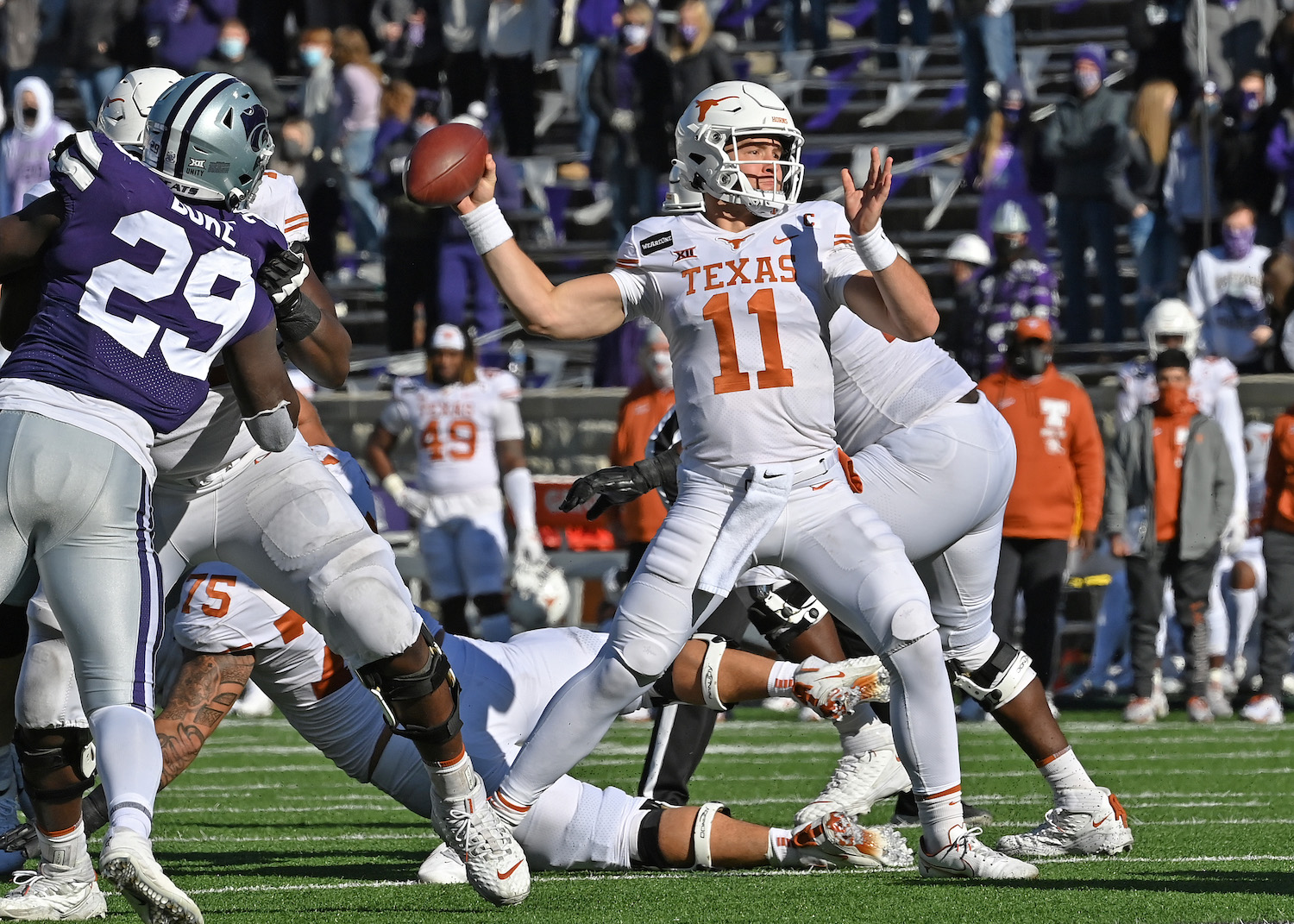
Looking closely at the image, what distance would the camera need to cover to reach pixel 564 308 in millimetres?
4844

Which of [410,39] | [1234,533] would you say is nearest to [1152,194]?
[1234,533]

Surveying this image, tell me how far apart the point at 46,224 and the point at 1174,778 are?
4.67 metres

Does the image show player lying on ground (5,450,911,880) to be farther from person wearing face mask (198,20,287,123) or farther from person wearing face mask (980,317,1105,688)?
person wearing face mask (198,20,287,123)

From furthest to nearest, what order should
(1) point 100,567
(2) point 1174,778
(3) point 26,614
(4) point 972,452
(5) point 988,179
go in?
(5) point 988,179 < (2) point 1174,778 < (4) point 972,452 < (3) point 26,614 < (1) point 100,567

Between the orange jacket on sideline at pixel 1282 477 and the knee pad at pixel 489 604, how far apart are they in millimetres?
3883

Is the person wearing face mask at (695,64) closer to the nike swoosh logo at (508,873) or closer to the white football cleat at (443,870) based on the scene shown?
the white football cleat at (443,870)

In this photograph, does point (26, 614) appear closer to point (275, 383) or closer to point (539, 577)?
point (275, 383)

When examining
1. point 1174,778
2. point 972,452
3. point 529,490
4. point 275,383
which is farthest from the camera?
point 529,490

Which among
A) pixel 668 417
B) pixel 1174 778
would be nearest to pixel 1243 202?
pixel 1174 778

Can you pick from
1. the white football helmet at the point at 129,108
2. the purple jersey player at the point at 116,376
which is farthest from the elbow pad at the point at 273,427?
the white football helmet at the point at 129,108

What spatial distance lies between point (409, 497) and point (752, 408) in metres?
6.49

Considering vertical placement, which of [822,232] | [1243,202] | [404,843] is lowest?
[404,843]

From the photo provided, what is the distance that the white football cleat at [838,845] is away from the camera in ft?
15.6

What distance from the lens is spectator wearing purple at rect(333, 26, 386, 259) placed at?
51.3ft
